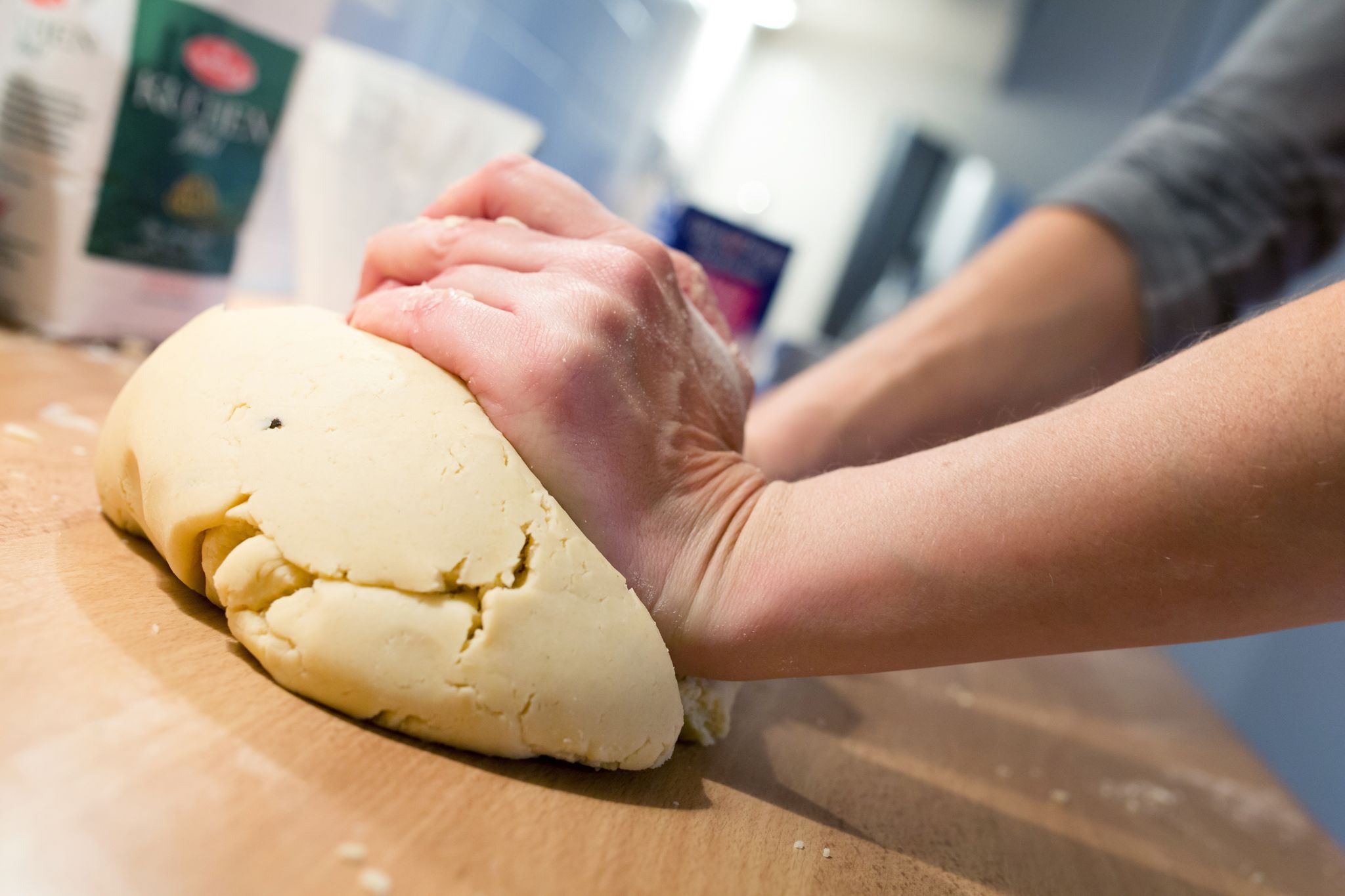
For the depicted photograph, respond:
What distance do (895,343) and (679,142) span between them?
1630 mm

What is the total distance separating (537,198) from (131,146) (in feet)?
2.16

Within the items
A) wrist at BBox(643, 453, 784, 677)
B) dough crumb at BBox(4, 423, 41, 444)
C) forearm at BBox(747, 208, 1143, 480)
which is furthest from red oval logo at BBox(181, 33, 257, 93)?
wrist at BBox(643, 453, 784, 677)

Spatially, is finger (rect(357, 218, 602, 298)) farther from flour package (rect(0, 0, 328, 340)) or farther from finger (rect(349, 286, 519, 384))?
flour package (rect(0, 0, 328, 340))

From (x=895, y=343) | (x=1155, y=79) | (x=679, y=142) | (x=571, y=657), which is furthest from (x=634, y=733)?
(x=1155, y=79)

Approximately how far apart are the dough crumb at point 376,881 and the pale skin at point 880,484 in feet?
0.78

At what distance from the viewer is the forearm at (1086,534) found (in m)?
0.52

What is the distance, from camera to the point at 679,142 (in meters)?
2.67

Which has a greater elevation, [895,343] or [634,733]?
[895,343]

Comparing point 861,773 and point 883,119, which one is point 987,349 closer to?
point 861,773

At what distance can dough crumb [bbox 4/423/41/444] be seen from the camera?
75cm

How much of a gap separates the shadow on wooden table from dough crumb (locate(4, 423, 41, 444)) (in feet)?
0.56

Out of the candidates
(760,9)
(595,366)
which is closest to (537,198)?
(595,366)

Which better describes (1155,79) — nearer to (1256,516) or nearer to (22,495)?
(1256,516)

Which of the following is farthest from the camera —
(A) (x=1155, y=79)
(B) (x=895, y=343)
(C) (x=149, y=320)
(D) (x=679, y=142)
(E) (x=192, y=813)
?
(A) (x=1155, y=79)
